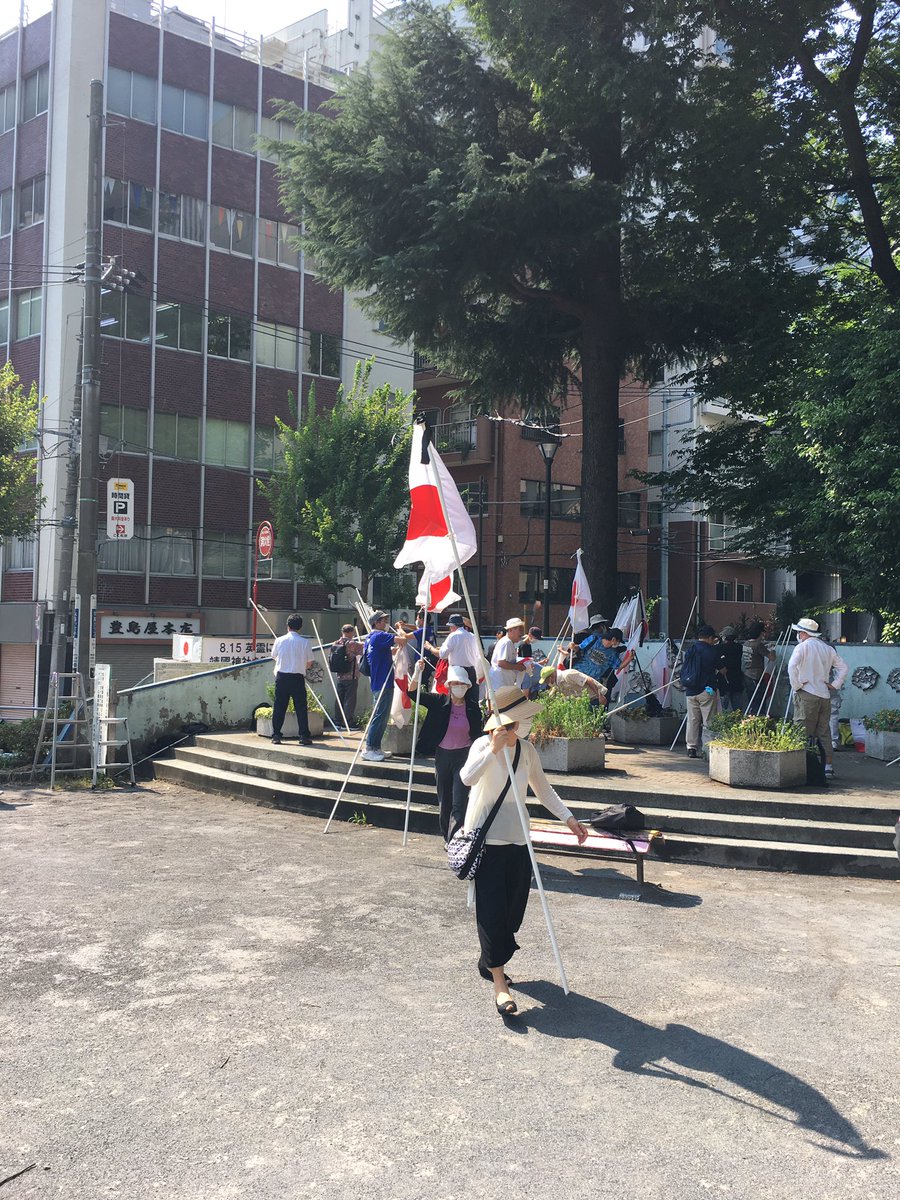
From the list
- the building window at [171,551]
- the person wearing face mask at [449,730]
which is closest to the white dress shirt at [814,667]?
the person wearing face mask at [449,730]

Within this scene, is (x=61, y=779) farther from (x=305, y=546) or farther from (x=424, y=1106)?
(x=305, y=546)

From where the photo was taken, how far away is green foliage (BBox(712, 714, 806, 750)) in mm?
11430

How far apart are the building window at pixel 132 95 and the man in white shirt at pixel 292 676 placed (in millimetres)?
25143

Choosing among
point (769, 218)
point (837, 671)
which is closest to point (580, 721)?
point (837, 671)

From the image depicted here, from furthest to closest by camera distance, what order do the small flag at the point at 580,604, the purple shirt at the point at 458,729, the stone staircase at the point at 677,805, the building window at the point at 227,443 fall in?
1. the building window at the point at 227,443
2. the small flag at the point at 580,604
3. the stone staircase at the point at 677,805
4. the purple shirt at the point at 458,729

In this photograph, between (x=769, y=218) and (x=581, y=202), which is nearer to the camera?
(x=581, y=202)

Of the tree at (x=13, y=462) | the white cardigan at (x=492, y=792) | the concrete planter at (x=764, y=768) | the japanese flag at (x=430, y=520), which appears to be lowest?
the concrete planter at (x=764, y=768)

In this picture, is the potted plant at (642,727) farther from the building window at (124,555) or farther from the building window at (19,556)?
the building window at (19,556)

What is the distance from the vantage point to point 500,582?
43219 mm

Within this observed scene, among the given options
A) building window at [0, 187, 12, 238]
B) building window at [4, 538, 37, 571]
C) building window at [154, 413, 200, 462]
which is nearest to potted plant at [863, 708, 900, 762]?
building window at [154, 413, 200, 462]

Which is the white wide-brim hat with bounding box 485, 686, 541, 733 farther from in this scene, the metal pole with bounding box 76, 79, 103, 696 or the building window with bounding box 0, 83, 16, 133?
the building window with bounding box 0, 83, 16, 133

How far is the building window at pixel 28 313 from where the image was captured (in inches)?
1319

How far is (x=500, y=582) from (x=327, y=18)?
25647mm

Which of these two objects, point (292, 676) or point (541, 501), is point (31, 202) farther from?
point (292, 676)
